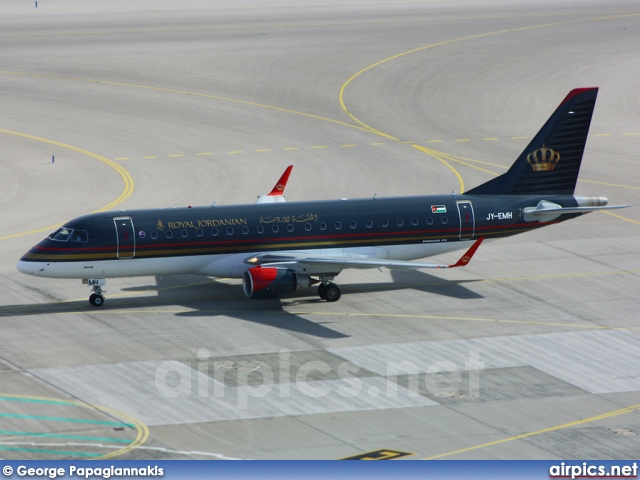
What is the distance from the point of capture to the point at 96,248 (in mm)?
55250

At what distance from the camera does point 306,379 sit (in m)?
46.9

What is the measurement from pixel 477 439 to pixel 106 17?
100420 mm

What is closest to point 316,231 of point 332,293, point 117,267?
point 332,293

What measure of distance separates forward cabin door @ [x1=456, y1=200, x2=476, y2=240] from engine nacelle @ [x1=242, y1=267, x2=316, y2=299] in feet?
31.5

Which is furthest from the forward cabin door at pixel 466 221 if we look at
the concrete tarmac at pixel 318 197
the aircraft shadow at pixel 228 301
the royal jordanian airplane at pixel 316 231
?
the concrete tarmac at pixel 318 197

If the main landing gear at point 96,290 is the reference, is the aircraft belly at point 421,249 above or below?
above

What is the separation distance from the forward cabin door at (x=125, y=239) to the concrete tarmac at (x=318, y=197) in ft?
9.45

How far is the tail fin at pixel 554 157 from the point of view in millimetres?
62688

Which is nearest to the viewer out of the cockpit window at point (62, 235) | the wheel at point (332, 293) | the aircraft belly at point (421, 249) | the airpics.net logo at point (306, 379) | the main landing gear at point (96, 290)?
the airpics.net logo at point (306, 379)

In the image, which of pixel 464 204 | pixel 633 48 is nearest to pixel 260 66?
pixel 633 48

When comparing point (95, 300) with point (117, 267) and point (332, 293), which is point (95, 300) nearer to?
point (117, 267)

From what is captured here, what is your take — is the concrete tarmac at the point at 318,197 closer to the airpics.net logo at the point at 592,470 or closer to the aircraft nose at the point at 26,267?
the airpics.net logo at the point at 592,470

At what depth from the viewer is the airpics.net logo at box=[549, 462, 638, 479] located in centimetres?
3750

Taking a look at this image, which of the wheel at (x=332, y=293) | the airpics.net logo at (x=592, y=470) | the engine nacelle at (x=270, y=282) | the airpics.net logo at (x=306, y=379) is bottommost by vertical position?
the airpics.net logo at (x=592, y=470)
